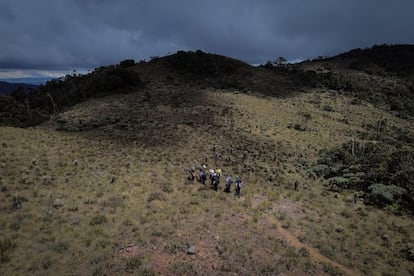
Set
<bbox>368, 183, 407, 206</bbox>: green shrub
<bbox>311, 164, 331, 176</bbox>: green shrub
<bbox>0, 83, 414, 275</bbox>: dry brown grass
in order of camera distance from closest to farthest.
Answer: <bbox>0, 83, 414, 275</bbox>: dry brown grass < <bbox>368, 183, 407, 206</bbox>: green shrub < <bbox>311, 164, 331, 176</bbox>: green shrub

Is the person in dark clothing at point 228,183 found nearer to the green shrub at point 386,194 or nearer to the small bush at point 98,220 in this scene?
the small bush at point 98,220

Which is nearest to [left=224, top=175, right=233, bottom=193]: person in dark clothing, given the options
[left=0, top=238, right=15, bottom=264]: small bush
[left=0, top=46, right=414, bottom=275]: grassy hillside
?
[left=0, top=46, right=414, bottom=275]: grassy hillside

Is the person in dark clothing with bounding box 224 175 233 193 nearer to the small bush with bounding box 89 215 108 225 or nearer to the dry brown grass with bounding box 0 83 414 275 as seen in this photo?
the dry brown grass with bounding box 0 83 414 275

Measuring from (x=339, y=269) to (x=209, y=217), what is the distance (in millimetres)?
6432

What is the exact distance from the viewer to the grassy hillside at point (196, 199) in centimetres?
1161

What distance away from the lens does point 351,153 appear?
87.9 ft

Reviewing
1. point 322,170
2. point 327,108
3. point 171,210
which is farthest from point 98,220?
point 327,108

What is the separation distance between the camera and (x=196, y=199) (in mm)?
17031

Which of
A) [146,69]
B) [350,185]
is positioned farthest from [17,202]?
[146,69]

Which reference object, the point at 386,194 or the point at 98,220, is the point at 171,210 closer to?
the point at 98,220

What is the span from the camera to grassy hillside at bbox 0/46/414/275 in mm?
11609

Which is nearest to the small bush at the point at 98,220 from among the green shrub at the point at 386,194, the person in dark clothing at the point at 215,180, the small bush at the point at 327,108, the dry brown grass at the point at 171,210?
the dry brown grass at the point at 171,210

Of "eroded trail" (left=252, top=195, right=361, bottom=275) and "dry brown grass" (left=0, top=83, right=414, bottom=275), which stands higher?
"dry brown grass" (left=0, top=83, right=414, bottom=275)

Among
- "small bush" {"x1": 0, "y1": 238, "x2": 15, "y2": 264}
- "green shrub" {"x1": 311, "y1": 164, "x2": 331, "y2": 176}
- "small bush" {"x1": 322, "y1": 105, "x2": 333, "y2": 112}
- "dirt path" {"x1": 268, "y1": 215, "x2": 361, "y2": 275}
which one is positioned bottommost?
"dirt path" {"x1": 268, "y1": 215, "x2": 361, "y2": 275}
